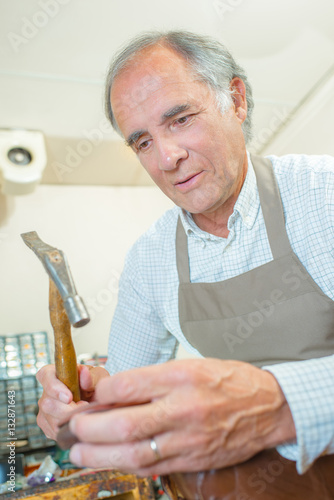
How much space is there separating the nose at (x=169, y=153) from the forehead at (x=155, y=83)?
11cm

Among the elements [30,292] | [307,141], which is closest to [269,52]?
[307,141]

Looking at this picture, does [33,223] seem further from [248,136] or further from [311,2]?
[311,2]

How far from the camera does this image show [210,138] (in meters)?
1.33

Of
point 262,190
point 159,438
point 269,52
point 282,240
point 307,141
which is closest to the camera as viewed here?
point 159,438

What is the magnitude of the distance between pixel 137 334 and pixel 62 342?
0.71 metres

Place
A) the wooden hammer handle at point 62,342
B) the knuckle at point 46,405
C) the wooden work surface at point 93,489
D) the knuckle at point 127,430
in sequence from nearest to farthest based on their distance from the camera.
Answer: the knuckle at point 127,430 → the wooden hammer handle at point 62,342 → the knuckle at point 46,405 → the wooden work surface at point 93,489

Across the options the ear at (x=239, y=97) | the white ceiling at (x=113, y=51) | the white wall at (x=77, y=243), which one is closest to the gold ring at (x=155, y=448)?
the ear at (x=239, y=97)

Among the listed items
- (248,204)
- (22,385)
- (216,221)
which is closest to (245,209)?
(248,204)

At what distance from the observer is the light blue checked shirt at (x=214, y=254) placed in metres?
1.22

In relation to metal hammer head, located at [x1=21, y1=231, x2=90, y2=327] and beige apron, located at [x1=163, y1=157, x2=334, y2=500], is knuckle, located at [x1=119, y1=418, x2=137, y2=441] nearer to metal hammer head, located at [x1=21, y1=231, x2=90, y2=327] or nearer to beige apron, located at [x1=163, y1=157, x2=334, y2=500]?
metal hammer head, located at [x1=21, y1=231, x2=90, y2=327]

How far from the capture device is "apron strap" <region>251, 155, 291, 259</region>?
127cm

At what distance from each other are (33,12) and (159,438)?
2.23 metres

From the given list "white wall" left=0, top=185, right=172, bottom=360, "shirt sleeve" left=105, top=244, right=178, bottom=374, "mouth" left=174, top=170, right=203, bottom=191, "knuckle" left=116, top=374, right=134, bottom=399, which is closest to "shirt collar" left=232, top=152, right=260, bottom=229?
"mouth" left=174, top=170, right=203, bottom=191

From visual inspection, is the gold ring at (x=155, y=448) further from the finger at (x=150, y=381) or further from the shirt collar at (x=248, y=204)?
the shirt collar at (x=248, y=204)
